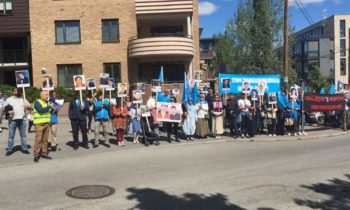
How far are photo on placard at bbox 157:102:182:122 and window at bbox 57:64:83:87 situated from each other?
51.4 feet

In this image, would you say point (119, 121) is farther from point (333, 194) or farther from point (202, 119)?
point (333, 194)

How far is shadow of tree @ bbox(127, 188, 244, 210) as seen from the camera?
697 cm

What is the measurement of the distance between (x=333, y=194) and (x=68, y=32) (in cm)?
2373

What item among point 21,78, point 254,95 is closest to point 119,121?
point 21,78

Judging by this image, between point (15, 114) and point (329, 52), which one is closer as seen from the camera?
point (15, 114)

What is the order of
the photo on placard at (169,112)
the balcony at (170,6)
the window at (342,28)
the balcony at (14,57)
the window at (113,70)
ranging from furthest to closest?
the window at (342,28) → the balcony at (14,57) → the window at (113,70) → the balcony at (170,6) → the photo on placard at (169,112)

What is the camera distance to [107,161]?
11000mm

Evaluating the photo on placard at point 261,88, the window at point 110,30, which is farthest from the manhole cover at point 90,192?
the window at point 110,30

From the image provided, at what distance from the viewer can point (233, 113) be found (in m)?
15.1

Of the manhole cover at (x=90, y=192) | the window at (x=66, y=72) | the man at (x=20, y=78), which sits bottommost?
the manhole cover at (x=90, y=192)

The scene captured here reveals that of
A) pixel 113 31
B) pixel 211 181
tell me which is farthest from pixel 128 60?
pixel 211 181

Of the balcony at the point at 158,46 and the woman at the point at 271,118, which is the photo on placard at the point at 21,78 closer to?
the woman at the point at 271,118

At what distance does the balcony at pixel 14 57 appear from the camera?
33244mm

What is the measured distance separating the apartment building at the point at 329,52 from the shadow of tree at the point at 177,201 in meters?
79.5
